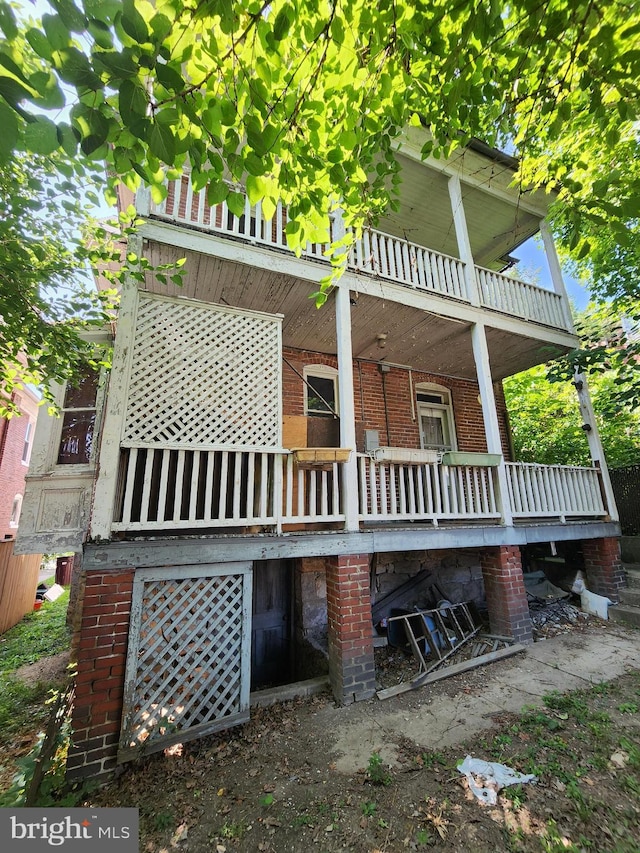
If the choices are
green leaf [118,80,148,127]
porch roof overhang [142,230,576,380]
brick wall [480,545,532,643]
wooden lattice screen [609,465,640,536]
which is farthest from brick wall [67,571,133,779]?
wooden lattice screen [609,465,640,536]

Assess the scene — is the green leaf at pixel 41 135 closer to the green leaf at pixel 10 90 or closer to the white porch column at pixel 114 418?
the green leaf at pixel 10 90

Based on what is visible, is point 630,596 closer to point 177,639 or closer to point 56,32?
point 177,639

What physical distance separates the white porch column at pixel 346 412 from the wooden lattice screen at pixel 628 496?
845 centimetres

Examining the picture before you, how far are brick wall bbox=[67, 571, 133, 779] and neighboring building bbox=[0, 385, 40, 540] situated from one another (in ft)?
40.4

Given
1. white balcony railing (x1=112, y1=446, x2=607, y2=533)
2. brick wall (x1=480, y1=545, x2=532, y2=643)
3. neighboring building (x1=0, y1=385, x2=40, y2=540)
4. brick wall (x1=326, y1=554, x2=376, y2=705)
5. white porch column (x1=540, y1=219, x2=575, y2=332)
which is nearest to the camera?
white balcony railing (x1=112, y1=446, x2=607, y2=533)

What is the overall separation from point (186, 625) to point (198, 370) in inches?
105

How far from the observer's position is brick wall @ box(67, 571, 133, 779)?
2.93m

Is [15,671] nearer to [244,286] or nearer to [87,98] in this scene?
[244,286]

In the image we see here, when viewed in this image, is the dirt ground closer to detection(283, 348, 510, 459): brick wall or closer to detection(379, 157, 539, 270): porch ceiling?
detection(283, 348, 510, 459): brick wall

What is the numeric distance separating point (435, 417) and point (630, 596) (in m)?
4.65

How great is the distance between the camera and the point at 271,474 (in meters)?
4.70

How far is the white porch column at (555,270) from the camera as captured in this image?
24.0ft

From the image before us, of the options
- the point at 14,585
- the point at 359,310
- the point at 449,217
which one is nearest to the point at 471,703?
the point at 359,310

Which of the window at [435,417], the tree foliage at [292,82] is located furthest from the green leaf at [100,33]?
the window at [435,417]
